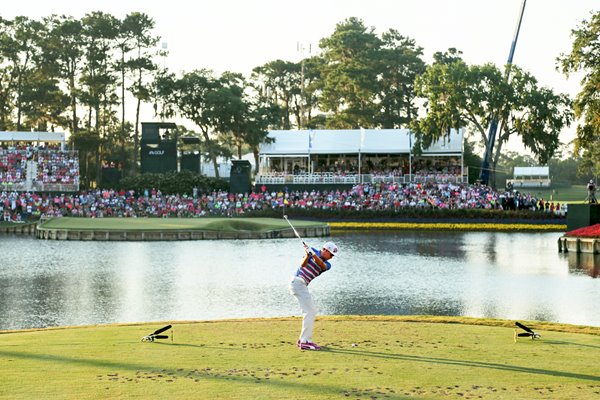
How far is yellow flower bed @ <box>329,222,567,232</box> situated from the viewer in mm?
63750

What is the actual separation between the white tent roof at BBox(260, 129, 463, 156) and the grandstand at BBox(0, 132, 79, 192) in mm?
18301

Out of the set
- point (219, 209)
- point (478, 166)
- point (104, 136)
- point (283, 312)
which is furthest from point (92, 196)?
point (283, 312)

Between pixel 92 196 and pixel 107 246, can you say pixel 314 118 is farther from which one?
pixel 107 246

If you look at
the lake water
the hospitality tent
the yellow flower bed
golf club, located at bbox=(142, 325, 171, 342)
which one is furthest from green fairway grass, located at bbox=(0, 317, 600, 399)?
the hospitality tent

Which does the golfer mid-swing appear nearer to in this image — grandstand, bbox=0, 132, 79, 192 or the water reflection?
the water reflection

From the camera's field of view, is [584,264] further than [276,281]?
Yes

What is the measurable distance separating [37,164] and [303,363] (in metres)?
69.9

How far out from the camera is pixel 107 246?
52.4 metres

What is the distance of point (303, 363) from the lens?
14.4m

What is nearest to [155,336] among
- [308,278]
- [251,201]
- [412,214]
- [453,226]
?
[308,278]

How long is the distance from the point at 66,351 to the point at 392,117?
92.1 metres

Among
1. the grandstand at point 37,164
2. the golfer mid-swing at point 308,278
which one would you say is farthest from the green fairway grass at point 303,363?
the grandstand at point 37,164

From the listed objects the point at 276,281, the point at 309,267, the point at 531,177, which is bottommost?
the point at 276,281

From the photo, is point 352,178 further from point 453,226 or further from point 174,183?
point 453,226
